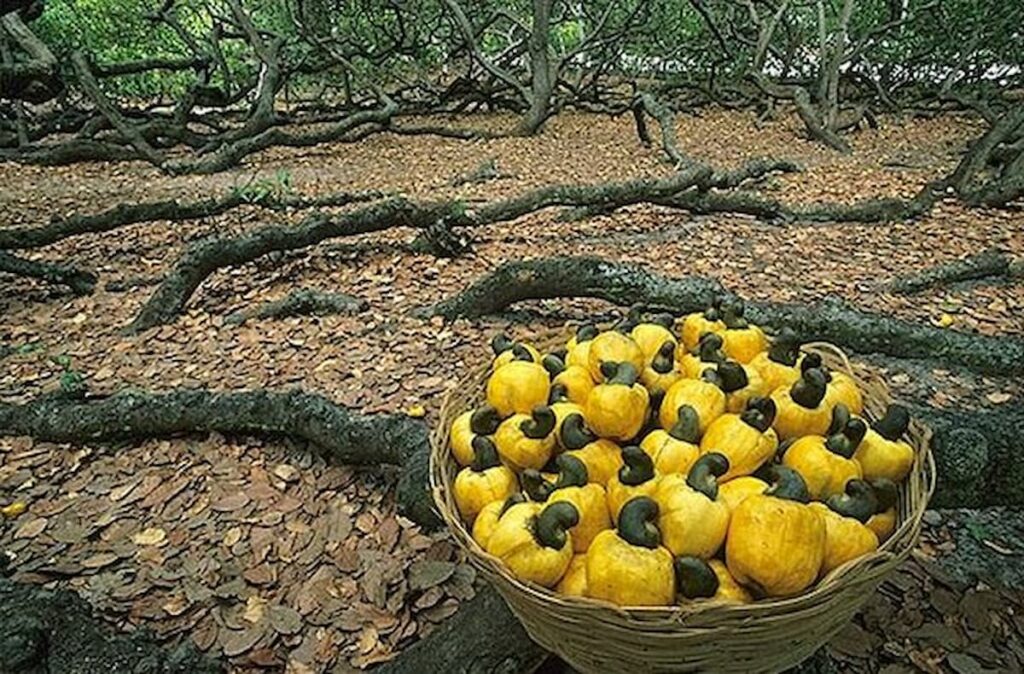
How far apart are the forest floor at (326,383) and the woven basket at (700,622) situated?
2.69 feet

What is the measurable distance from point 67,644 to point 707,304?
8.48 ft

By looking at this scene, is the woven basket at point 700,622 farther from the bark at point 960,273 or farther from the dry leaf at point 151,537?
the bark at point 960,273

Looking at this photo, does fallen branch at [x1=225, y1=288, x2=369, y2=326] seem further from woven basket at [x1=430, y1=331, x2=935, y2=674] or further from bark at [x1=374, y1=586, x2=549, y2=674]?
woven basket at [x1=430, y1=331, x2=935, y2=674]

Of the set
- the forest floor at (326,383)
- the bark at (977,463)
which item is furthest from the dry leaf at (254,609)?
the bark at (977,463)

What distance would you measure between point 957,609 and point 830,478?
110cm

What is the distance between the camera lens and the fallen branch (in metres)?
4.23

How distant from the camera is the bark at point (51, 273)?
4.60m

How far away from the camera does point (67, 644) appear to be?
1.80m

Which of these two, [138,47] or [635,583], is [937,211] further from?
[138,47]

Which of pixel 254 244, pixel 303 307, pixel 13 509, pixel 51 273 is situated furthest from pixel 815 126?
pixel 13 509

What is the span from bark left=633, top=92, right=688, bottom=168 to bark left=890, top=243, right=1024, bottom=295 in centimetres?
417

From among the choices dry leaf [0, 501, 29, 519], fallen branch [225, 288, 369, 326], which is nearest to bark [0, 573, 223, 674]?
dry leaf [0, 501, 29, 519]

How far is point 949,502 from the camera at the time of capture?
188cm

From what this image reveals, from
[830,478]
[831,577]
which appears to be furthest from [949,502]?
[831,577]
